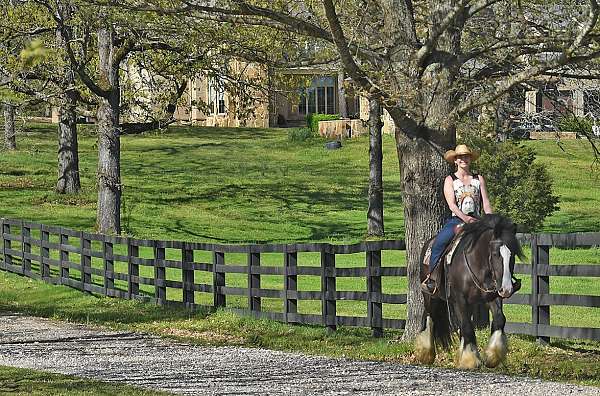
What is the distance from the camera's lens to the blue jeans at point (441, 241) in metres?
12.2

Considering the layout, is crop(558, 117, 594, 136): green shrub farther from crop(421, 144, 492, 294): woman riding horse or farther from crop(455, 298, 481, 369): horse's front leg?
crop(455, 298, 481, 369): horse's front leg

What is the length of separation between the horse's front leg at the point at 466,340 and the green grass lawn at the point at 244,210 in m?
1.53

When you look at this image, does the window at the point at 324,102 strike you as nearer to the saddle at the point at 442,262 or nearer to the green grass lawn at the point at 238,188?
the green grass lawn at the point at 238,188

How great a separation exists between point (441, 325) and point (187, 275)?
8.20 meters

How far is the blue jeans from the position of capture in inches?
481

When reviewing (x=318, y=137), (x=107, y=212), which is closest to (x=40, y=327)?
(x=107, y=212)

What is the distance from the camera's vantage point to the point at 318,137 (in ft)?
205

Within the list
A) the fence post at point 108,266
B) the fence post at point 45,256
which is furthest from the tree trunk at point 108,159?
the fence post at point 108,266

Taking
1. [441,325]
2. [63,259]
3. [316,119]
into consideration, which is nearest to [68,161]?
[63,259]

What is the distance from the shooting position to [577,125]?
1450 cm

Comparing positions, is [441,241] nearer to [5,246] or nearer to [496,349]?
[496,349]

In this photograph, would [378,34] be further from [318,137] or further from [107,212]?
[318,137]

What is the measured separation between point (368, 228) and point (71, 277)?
1188 centimetres

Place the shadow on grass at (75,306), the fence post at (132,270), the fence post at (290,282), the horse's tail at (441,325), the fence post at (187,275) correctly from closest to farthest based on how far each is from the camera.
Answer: the horse's tail at (441,325) < the fence post at (290,282) < the shadow on grass at (75,306) < the fence post at (187,275) < the fence post at (132,270)
